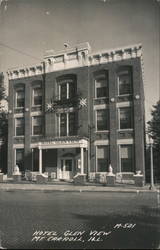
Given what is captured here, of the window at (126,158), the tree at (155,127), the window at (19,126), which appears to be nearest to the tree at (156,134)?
the tree at (155,127)

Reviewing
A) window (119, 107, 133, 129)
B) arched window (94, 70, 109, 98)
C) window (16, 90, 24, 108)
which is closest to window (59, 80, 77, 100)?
arched window (94, 70, 109, 98)

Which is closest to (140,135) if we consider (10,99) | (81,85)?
(81,85)

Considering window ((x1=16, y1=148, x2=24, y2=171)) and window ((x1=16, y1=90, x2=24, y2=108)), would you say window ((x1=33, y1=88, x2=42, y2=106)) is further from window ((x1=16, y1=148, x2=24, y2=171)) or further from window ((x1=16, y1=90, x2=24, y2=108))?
window ((x1=16, y1=148, x2=24, y2=171))

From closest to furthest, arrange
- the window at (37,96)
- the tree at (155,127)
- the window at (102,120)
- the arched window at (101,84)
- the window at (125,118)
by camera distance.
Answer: the window at (125,118)
the window at (102,120)
the arched window at (101,84)
the window at (37,96)
the tree at (155,127)

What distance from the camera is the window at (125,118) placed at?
2245 cm

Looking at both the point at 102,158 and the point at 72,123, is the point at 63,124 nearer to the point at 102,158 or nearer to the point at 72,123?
the point at 72,123

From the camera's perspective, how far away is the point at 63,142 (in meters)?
22.9

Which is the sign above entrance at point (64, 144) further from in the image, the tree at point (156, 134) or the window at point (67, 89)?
the tree at point (156, 134)

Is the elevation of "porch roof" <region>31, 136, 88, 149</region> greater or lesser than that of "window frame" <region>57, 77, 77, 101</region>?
lesser

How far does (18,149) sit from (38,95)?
19.3ft

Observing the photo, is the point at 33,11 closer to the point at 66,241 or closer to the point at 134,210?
the point at 66,241

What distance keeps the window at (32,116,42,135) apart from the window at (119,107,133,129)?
8201 mm

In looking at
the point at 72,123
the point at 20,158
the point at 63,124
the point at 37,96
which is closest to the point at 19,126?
the point at 20,158

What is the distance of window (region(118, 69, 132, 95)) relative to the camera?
74.9 ft
